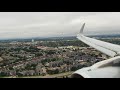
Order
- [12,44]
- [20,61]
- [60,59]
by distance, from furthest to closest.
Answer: [12,44] → [60,59] → [20,61]

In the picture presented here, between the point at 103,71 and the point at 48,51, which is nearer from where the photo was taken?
the point at 103,71

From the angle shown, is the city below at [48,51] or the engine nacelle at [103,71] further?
the city below at [48,51]

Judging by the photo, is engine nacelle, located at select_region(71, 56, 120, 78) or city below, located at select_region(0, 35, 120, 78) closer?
engine nacelle, located at select_region(71, 56, 120, 78)

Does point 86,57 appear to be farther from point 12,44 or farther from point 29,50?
point 12,44
